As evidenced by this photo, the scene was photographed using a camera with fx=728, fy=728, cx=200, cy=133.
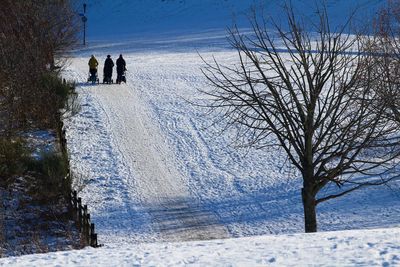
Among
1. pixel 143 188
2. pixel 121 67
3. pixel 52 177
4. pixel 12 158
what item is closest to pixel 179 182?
pixel 143 188

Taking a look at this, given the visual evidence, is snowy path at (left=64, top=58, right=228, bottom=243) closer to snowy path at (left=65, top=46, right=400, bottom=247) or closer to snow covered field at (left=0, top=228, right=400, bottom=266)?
snowy path at (left=65, top=46, right=400, bottom=247)

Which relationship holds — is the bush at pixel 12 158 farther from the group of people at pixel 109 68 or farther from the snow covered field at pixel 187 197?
the group of people at pixel 109 68

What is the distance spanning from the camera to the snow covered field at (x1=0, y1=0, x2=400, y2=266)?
9.20 metres

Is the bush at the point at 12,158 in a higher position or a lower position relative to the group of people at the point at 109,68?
lower

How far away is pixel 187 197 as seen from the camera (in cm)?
1873

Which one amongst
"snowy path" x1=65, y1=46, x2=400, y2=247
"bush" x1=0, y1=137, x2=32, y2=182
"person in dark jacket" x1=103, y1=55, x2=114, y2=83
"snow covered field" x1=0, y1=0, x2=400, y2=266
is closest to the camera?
"snow covered field" x1=0, y1=0, x2=400, y2=266

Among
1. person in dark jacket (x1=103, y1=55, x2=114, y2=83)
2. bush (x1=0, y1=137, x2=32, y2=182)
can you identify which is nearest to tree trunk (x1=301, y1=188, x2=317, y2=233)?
bush (x1=0, y1=137, x2=32, y2=182)

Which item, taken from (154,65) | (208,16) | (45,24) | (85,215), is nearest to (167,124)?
(45,24)

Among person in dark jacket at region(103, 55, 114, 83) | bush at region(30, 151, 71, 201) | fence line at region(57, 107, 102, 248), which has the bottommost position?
fence line at region(57, 107, 102, 248)

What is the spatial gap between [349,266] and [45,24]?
69.5 feet

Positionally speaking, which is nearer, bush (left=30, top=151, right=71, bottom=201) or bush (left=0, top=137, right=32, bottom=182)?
bush (left=30, top=151, right=71, bottom=201)

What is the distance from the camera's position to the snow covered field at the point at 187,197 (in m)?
9.20

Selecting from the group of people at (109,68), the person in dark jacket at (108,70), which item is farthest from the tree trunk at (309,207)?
the group of people at (109,68)

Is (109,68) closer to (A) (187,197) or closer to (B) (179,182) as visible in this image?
(B) (179,182)
